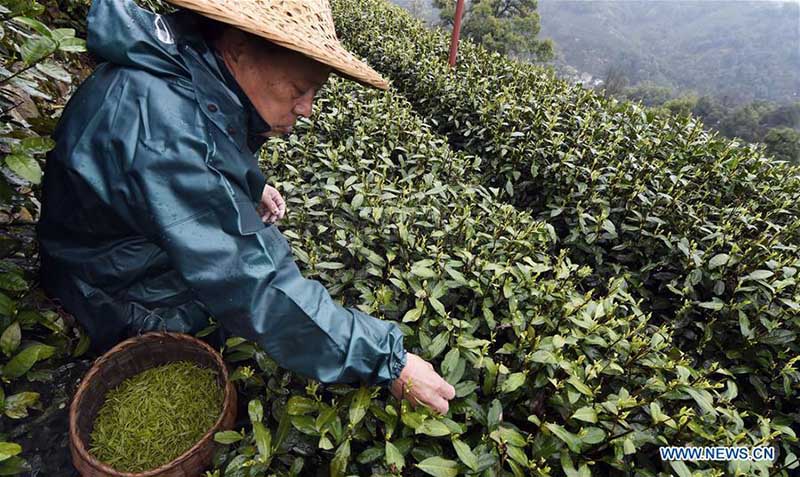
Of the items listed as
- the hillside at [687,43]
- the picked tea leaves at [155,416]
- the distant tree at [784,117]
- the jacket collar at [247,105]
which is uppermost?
the hillside at [687,43]

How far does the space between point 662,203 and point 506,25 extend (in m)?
23.8

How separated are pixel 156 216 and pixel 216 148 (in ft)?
0.91

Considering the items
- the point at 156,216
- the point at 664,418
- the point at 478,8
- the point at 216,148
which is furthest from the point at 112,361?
the point at 478,8

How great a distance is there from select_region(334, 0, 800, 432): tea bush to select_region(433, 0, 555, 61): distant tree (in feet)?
62.2

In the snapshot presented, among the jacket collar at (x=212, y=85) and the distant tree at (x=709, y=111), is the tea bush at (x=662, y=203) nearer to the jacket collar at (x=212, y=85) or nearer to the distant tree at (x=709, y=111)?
the jacket collar at (x=212, y=85)

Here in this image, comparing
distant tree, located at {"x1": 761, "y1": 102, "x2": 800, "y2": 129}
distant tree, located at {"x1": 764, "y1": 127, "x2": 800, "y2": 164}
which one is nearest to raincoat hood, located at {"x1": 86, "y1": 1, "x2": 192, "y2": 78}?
distant tree, located at {"x1": 764, "y1": 127, "x2": 800, "y2": 164}

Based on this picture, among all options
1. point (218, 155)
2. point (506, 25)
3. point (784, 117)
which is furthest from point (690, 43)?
point (218, 155)

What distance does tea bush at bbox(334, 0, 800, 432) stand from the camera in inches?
80.5

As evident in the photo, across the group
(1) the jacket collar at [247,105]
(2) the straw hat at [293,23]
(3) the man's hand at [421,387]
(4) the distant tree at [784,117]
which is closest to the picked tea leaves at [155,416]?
(3) the man's hand at [421,387]

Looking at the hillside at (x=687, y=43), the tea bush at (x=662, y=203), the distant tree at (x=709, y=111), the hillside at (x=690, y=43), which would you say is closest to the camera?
the tea bush at (x=662, y=203)

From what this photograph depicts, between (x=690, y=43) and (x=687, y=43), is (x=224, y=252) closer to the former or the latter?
(x=690, y=43)

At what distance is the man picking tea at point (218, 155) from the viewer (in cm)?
108

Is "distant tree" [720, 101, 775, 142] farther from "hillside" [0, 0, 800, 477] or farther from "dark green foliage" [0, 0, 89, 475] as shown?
"dark green foliage" [0, 0, 89, 475]

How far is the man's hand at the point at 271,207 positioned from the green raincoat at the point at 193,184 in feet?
1.89
